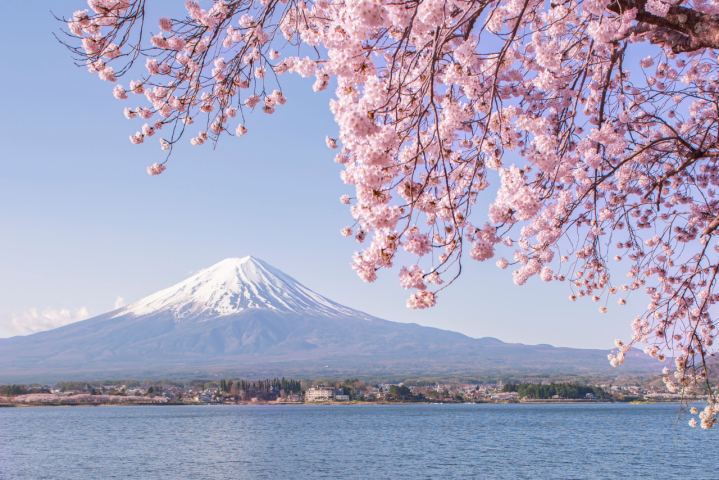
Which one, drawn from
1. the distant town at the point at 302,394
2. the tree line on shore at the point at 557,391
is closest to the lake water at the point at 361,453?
the distant town at the point at 302,394

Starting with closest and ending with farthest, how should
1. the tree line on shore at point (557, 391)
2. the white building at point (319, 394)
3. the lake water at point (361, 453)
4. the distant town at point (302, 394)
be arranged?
the lake water at point (361, 453) → the distant town at point (302, 394) → the tree line on shore at point (557, 391) → the white building at point (319, 394)

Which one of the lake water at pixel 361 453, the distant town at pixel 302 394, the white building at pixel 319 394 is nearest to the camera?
the lake water at pixel 361 453

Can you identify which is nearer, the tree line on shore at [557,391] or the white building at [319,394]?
the tree line on shore at [557,391]

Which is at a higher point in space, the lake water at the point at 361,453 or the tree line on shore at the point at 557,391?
the lake water at the point at 361,453

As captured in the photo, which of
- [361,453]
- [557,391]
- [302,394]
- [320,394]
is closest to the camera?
[361,453]

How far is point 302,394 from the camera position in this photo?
108 m

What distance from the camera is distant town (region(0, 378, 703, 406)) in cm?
10119

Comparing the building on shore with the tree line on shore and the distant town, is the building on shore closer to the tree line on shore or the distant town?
the distant town

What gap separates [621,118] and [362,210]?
2919mm

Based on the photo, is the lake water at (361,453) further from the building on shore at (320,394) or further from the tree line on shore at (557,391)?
the building on shore at (320,394)

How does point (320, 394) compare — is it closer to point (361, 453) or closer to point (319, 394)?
point (319, 394)

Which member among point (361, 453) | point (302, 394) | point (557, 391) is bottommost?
point (557, 391)

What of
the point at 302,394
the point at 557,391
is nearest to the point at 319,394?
the point at 302,394

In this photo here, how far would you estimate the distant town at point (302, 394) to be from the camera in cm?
10119
